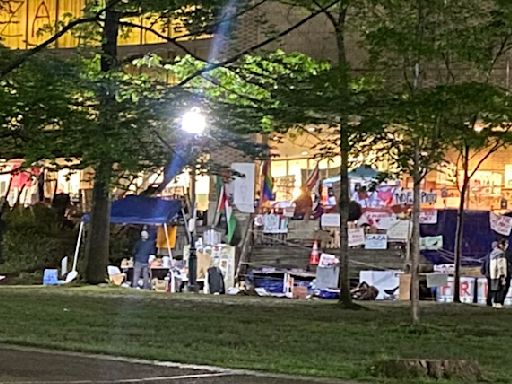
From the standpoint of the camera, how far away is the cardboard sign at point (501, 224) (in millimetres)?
27328

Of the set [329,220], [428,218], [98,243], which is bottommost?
[98,243]

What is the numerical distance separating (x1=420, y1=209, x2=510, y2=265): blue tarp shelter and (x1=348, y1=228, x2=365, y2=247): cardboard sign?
5.20 ft

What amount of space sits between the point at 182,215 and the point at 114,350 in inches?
728

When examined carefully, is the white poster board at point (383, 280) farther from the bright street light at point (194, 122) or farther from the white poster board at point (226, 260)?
the bright street light at point (194, 122)

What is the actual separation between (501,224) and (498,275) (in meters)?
3.75

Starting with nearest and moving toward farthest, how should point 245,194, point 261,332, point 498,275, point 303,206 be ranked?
1. point 261,332
2. point 498,275
3. point 303,206
4. point 245,194

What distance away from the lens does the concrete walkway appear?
9.38 meters

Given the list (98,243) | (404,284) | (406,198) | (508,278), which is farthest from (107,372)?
(406,198)

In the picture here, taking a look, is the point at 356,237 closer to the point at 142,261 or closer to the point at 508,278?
the point at 508,278

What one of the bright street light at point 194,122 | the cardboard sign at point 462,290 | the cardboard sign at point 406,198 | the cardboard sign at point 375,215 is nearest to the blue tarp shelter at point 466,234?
the cardboard sign at point 406,198

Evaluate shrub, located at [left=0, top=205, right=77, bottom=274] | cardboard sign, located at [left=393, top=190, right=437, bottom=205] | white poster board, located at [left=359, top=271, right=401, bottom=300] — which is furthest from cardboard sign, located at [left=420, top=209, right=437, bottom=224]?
shrub, located at [left=0, top=205, right=77, bottom=274]

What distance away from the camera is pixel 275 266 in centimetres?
2880

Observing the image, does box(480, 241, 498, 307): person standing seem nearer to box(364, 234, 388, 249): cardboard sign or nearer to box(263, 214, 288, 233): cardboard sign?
box(364, 234, 388, 249): cardboard sign

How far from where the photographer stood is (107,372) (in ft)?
32.3
